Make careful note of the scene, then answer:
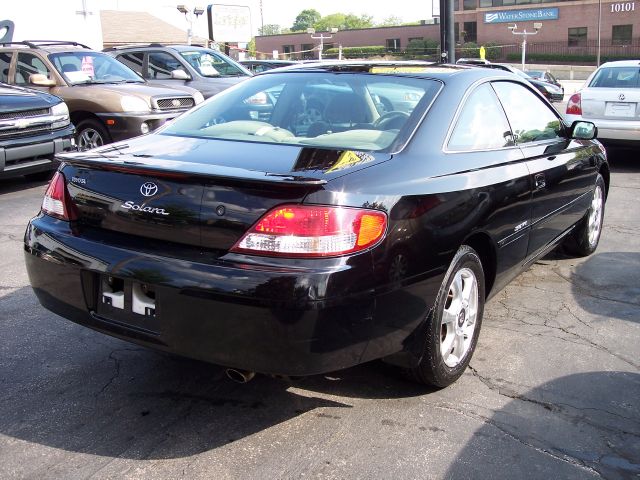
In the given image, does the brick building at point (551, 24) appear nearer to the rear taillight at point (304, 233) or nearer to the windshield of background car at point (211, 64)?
the windshield of background car at point (211, 64)

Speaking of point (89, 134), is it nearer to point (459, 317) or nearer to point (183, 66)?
point (183, 66)

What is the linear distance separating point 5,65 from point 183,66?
132 inches

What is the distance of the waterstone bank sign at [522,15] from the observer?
57.1 metres

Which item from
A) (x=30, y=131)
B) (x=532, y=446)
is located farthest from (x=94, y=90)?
(x=532, y=446)

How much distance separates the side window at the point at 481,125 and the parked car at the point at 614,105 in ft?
21.1

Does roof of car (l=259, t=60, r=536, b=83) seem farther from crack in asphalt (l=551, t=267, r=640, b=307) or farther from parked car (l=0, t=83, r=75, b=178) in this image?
parked car (l=0, t=83, r=75, b=178)

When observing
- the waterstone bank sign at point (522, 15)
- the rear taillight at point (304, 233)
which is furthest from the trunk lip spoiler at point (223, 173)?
the waterstone bank sign at point (522, 15)

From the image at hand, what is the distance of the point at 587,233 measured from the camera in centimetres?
569

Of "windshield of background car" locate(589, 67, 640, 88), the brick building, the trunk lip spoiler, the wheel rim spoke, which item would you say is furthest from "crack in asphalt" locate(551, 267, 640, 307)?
the brick building

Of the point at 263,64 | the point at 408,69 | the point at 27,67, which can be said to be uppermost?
the point at 263,64

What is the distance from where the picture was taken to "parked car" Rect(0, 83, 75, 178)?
25.9 ft

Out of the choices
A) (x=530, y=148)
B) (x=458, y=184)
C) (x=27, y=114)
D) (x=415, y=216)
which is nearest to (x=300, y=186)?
(x=415, y=216)

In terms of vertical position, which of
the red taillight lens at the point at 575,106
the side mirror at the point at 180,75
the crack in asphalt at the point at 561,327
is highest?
the side mirror at the point at 180,75

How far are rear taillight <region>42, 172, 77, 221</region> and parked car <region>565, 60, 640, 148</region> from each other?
838 cm
